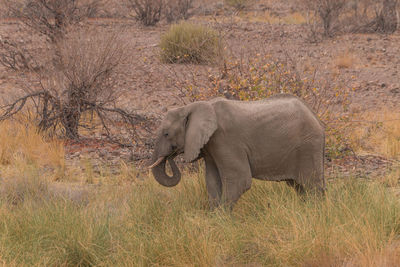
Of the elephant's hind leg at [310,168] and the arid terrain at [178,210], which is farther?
the elephant's hind leg at [310,168]

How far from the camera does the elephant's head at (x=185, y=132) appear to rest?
435 centimetres

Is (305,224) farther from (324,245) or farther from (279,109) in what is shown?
(279,109)

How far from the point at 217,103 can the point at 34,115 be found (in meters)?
4.50

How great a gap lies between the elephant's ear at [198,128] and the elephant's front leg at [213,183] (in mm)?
337

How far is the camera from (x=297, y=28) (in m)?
18.4

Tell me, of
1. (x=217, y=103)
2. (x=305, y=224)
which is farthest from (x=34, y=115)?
(x=305, y=224)

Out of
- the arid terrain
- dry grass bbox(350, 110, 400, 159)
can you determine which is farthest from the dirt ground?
dry grass bbox(350, 110, 400, 159)

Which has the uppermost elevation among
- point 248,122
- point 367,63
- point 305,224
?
point 248,122

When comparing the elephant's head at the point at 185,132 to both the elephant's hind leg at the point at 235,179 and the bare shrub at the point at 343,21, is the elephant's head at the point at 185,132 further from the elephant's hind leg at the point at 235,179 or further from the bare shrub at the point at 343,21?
the bare shrub at the point at 343,21

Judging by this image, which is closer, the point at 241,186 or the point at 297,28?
the point at 241,186

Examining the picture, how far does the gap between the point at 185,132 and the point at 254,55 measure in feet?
11.5

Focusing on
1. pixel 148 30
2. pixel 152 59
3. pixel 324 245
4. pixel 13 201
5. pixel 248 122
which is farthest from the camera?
pixel 148 30

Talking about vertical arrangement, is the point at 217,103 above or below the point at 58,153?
above

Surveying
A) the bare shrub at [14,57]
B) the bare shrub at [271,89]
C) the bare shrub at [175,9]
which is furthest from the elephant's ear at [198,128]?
the bare shrub at [175,9]
